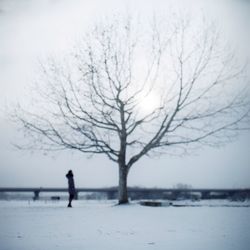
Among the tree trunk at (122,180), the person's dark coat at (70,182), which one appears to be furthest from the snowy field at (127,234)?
the tree trunk at (122,180)

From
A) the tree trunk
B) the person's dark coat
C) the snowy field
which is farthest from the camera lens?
the tree trunk

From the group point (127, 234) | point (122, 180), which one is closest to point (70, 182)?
point (122, 180)

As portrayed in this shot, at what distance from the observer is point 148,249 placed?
6570 millimetres

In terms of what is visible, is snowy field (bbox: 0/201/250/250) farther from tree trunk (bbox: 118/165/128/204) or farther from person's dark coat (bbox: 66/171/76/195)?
tree trunk (bbox: 118/165/128/204)

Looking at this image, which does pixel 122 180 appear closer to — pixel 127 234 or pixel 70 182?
pixel 70 182

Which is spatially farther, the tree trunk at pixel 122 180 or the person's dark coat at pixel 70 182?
the tree trunk at pixel 122 180

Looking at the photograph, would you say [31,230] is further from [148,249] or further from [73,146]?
[73,146]

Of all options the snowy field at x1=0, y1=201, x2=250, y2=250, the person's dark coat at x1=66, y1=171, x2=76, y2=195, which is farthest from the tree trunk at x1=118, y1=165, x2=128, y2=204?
the snowy field at x1=0, y1=201, x2=250, y2=250

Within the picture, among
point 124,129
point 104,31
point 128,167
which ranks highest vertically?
point 104,31

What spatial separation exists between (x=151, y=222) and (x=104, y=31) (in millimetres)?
12830

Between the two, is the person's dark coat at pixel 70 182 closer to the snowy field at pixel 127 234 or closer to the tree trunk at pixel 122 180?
the tree trunk at pixel 122 180

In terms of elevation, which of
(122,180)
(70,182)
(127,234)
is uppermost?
(122,180)

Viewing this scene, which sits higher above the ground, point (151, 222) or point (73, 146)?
point (73, 146)

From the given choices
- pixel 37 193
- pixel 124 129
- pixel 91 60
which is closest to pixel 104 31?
pixel 91 60
